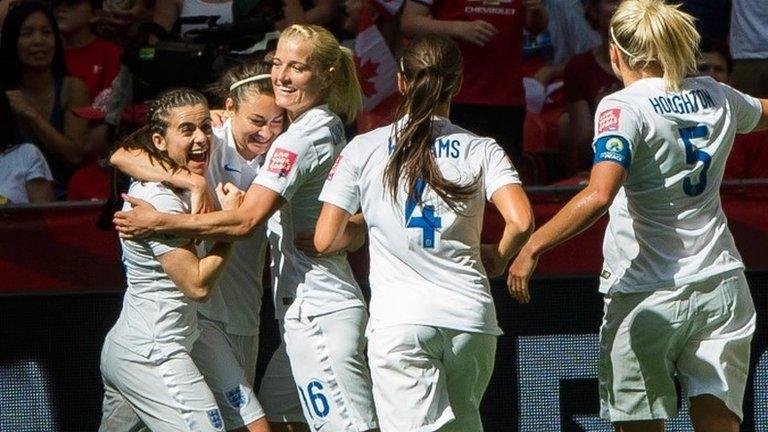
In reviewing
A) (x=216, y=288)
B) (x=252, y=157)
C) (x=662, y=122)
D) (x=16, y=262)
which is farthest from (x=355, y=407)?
(x=16, y=262)

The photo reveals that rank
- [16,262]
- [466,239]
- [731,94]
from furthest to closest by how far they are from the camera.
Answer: [16,262], [731,94], [466,239]

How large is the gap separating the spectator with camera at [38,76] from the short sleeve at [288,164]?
2432mm

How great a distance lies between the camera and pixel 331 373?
5059 millimetres

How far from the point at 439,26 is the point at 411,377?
279 cm

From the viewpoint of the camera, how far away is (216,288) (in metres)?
5.42

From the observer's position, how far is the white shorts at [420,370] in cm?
450

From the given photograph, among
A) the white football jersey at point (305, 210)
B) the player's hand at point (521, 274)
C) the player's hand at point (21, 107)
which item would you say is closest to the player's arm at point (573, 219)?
the player's hand at point (521, 274)

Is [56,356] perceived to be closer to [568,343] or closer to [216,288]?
[216,288]

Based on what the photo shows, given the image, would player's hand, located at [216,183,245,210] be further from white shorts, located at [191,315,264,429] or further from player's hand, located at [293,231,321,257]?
white shorts, located at [191,315,264,429]

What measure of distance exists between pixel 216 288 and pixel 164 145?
1.93ft

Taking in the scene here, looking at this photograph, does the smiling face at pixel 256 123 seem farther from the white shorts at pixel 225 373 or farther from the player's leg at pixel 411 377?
the player's leg at pixel 411 377

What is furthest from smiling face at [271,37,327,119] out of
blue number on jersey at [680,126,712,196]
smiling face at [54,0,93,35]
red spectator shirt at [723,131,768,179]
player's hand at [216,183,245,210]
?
smiling face at [54,0,93,35]

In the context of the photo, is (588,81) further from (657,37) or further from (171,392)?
(171,392)

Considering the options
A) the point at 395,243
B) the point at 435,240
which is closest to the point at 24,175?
the point at 395,243
